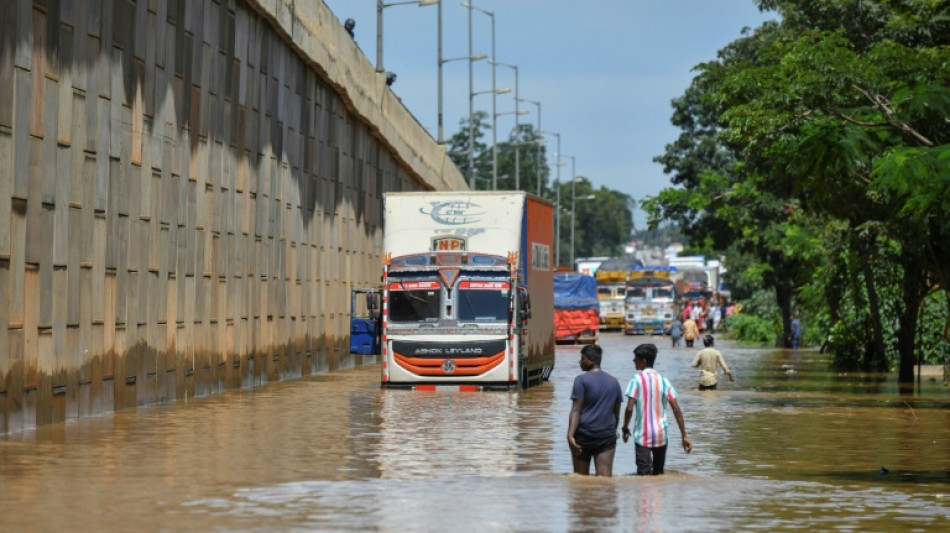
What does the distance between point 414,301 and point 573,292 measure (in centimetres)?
3819

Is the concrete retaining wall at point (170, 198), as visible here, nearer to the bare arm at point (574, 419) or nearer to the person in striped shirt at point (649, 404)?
the bare arm at point (574, 419)

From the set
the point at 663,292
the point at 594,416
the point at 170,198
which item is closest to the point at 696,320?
the point at 663,292

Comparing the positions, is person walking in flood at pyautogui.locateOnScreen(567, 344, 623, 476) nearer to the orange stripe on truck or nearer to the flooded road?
the flooded road

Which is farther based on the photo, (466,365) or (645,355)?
(466,365)

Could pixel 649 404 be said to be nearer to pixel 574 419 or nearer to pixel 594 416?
pixel 594 416

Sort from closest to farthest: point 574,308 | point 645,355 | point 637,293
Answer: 1. point 645,355
2. point 574,308
3. point 637,293

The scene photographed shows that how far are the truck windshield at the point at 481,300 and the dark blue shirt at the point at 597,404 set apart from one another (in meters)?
18.9

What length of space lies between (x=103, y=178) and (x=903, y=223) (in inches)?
579

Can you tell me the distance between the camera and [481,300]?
36188mm

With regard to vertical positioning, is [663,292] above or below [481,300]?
above

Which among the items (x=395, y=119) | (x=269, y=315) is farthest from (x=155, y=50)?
(x=395, y=119)

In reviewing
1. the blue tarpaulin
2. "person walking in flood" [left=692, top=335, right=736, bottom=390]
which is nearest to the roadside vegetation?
"person walking in flood" [left=692, top=335, right=736, bottom=390]

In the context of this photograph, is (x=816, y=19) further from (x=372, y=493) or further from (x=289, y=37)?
(x=372, y=493)

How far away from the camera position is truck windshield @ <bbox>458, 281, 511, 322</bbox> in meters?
36.1
